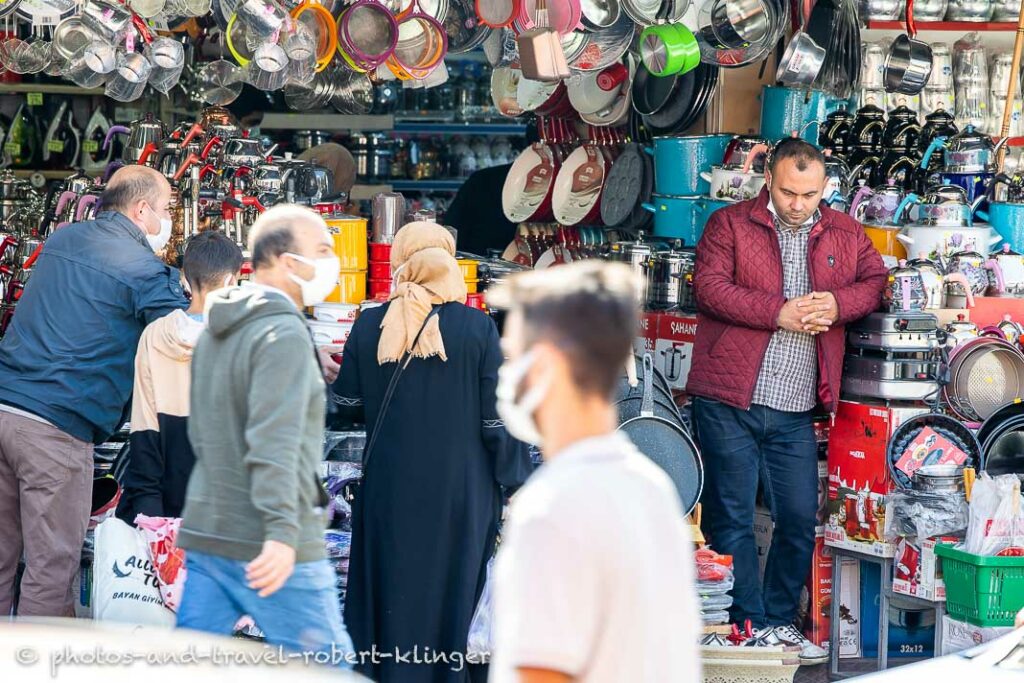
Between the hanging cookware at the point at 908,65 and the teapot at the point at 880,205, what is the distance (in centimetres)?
69

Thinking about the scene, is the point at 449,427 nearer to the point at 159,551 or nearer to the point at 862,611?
the point at 159,551

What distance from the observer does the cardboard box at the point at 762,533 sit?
5652 mm

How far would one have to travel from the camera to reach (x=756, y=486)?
5465 millimetres

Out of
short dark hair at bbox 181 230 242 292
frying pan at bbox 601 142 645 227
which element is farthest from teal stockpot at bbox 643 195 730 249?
short dark hair at bbox 181 230 242 292

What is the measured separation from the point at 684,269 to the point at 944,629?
161cm

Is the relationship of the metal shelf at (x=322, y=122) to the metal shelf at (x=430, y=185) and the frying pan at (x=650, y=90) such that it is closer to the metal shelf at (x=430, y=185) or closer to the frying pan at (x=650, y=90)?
the metal shelf at (x=430, y=185)

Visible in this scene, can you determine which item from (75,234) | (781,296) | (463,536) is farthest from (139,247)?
(781,296)

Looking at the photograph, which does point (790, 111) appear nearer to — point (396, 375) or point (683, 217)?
point (683, 217)

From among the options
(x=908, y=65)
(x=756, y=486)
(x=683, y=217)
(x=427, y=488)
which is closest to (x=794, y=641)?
(x=756, y=486)

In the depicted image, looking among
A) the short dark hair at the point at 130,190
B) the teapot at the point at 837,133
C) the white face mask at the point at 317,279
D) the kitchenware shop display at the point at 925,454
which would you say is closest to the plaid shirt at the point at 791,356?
the kitchenware shop display at the point at 925,454

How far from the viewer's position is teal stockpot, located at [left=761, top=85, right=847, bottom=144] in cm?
661

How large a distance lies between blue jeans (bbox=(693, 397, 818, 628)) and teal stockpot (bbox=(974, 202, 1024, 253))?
1.24 m

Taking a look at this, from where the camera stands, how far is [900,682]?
13.6 ft

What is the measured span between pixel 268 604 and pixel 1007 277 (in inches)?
137
